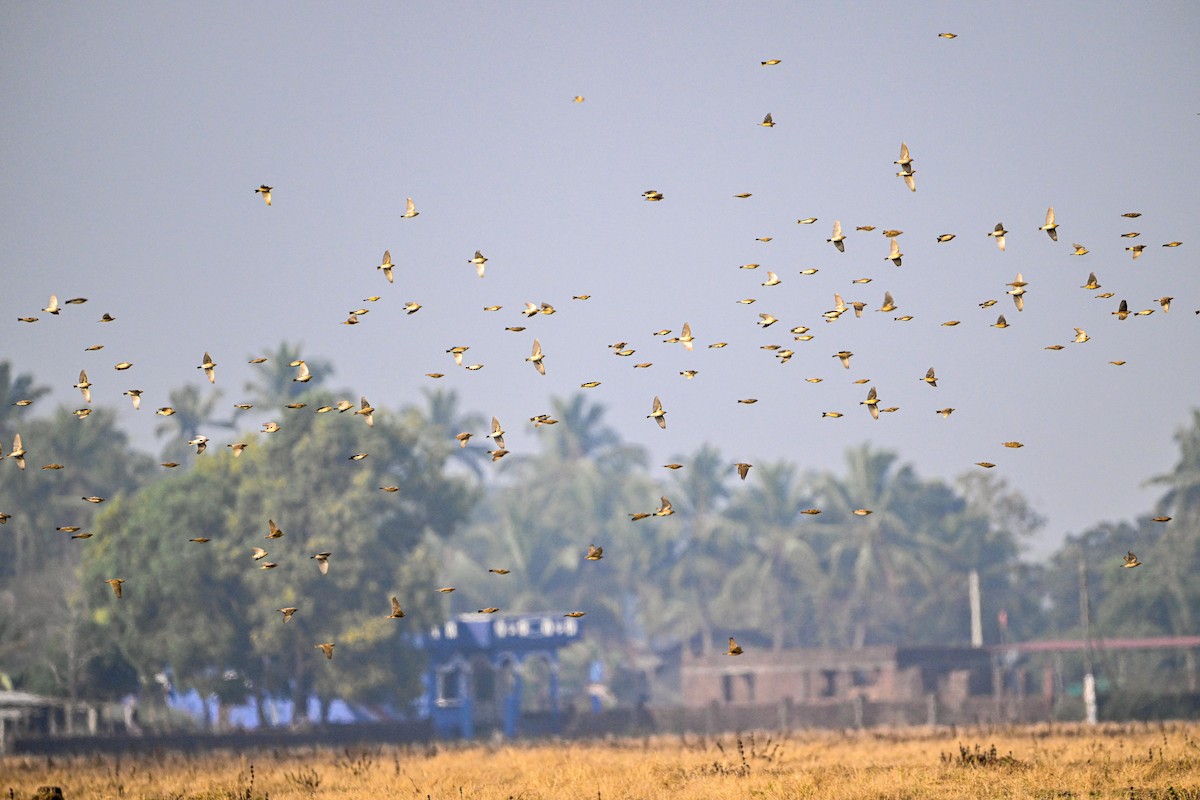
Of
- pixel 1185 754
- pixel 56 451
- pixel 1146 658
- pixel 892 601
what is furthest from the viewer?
pixel 892 601

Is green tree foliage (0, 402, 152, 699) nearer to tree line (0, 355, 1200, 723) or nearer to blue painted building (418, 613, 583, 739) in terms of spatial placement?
tree line (0, 355, 1200, 723)

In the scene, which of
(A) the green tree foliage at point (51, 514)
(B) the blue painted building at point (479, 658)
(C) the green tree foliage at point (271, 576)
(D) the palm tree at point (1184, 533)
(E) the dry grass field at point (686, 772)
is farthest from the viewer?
(D) the palm tree at point (1184, 533)

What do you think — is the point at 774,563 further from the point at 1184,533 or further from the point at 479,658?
the point at 479,658

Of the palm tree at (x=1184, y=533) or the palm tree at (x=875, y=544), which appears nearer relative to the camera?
the palm tree at (x=1184, y=533)

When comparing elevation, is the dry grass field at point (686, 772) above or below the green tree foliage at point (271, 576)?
below

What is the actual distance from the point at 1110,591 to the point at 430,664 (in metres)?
46.1

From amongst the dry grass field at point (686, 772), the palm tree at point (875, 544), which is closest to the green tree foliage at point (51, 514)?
the dry grass field at point (686, 772)

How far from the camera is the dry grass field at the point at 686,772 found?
34.2 m

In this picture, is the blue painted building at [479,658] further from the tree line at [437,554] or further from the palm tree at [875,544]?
the palm tree at [875,544]

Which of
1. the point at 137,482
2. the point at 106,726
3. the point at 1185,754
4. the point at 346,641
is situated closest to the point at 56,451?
the point at 137,482

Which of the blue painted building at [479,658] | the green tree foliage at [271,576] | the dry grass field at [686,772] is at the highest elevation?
the green tree foliage at [271,576]

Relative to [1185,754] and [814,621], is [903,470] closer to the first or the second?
[814,621]

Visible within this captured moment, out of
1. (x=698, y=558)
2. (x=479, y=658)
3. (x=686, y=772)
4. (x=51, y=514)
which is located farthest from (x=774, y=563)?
(x=686, y=772)

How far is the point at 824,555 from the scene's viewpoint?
382ft
